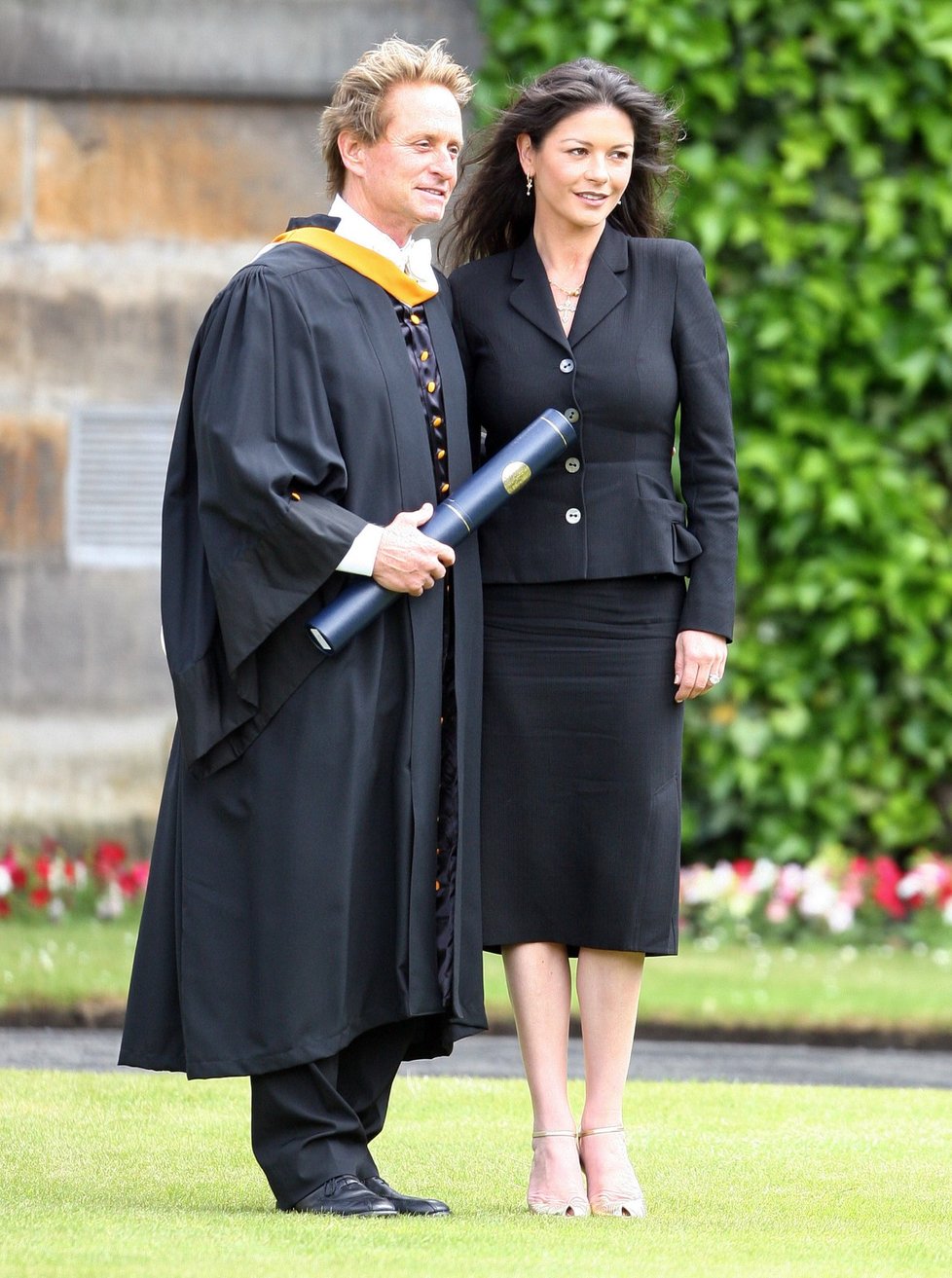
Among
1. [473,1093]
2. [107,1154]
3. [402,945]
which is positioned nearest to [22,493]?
[473,1093]

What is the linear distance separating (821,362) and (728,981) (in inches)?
91.5

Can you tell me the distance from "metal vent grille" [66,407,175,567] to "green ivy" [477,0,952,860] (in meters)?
1.73

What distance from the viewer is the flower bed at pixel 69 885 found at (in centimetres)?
751

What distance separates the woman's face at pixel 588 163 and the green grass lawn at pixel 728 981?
309cm

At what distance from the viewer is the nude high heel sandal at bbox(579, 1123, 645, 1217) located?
389 centimetres

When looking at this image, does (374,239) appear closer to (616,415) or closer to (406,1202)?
(616,415)

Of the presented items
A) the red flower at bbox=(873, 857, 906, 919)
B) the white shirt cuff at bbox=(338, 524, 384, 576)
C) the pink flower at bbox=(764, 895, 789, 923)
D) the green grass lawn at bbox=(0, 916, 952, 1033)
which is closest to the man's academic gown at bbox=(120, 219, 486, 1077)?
the white shirt cuff at bbox=(338, 524, 384, 576)

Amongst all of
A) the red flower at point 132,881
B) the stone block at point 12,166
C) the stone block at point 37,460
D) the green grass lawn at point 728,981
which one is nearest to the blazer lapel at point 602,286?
the green grass lawn at point 728,981

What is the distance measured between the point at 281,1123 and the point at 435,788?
620 mm

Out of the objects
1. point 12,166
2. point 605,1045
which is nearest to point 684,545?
point 605,1045

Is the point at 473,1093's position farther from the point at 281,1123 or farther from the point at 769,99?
the point at 769,99

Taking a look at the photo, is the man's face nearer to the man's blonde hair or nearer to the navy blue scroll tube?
the man's blonde hair

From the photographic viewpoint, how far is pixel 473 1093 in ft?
17.1

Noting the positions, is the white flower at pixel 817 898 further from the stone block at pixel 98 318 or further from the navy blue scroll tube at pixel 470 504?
the navy blue scroll tube at pixel 470 504
